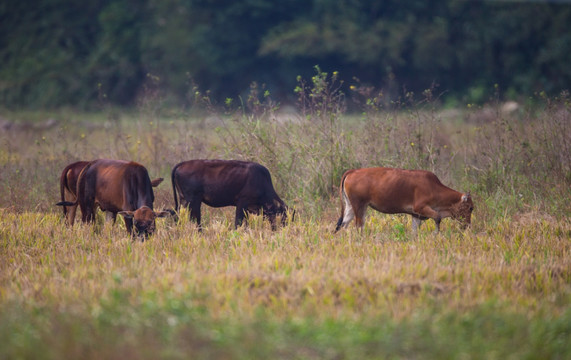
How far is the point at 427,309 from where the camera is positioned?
5539 millimetres

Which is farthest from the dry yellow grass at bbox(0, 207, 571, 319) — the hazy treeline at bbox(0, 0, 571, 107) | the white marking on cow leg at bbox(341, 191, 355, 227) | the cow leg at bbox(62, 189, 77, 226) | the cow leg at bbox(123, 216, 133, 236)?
the hazy treeline at bbox(0, 0, 571, 107)

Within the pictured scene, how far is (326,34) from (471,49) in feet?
23.1

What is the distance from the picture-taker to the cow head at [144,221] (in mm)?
8336

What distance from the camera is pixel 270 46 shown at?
3262 cm

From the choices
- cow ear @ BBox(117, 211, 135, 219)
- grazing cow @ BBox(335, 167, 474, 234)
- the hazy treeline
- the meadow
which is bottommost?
the meadow

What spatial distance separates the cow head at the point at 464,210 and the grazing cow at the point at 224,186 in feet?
7.70

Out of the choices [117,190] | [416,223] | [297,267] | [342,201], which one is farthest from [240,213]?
[297,267]

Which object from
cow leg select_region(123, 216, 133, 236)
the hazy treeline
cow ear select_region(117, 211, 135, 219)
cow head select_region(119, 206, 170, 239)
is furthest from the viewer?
the hazy treeline

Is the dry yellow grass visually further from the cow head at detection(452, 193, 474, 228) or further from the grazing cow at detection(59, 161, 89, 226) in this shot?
the grazing cow at detection(59, 161, 89, 226)

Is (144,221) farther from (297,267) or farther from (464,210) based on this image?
(464,210)

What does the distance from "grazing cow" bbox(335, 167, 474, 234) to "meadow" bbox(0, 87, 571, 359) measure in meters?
0.25

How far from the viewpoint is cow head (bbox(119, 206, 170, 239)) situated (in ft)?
27.3

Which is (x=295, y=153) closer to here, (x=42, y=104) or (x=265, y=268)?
(x=265, y=268)

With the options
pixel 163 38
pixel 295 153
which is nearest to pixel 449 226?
pixel 295 153
